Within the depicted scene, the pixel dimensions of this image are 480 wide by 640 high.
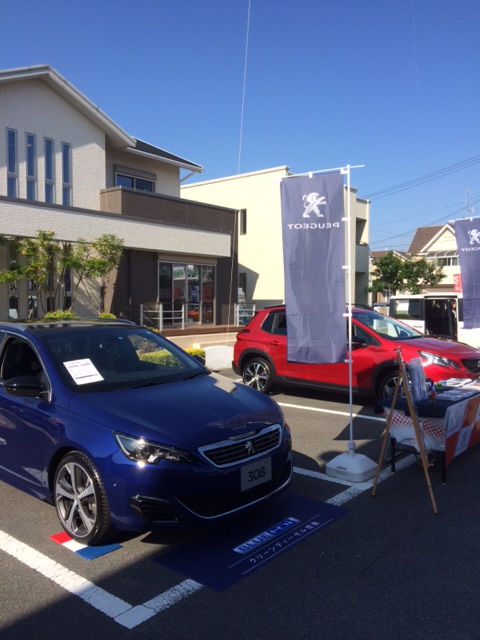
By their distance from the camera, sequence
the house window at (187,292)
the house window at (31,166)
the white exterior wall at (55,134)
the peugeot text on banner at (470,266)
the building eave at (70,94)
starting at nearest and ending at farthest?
the peugeot text on banner at (470,266)
the building eave at (70,94)
the white exterior wall at (55,134)
the house window at (31,166)
the house window at (187,292)

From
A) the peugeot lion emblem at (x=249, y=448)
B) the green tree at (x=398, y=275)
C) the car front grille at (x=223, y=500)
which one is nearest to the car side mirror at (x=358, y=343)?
the car front grille at (x=223, y=500)

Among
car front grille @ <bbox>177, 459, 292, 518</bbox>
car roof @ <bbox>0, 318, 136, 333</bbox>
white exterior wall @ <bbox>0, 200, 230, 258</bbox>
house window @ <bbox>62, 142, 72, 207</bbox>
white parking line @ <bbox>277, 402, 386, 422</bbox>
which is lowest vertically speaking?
white parking line @ <bbox>277, 402, 386, 422</bbox>

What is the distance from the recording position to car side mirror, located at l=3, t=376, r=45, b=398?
4.47m

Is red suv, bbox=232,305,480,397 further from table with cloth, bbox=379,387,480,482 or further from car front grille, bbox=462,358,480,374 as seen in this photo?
table with cloth, bbox=379,387,480,482

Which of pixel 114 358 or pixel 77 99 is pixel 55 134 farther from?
pixel 114 358

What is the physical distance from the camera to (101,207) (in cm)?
1762

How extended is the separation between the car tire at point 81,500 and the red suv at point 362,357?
5.43 meters

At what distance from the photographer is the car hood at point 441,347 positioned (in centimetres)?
845

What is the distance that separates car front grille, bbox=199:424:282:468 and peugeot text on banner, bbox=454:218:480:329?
752 cm

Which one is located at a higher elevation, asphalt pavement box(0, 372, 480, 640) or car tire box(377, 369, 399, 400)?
car tire box(377, 369, 399, 400)

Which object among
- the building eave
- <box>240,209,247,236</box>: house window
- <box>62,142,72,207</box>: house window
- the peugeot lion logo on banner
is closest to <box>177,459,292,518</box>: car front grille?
the peugeot lion logo on banner

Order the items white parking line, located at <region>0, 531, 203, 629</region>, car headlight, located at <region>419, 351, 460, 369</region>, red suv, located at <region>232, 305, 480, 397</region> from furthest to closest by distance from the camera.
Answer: red suv, located at <region>232, 305, 480, 397</region> < car headlight, located at <region>419, 351, 460, 369</region> < white parking line, located at <region>0, 531, 203, 629</region>

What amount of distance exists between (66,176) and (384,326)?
37.9 feet

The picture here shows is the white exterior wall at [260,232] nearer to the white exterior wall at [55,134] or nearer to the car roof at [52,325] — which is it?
the white exterior wall at [55,134]
